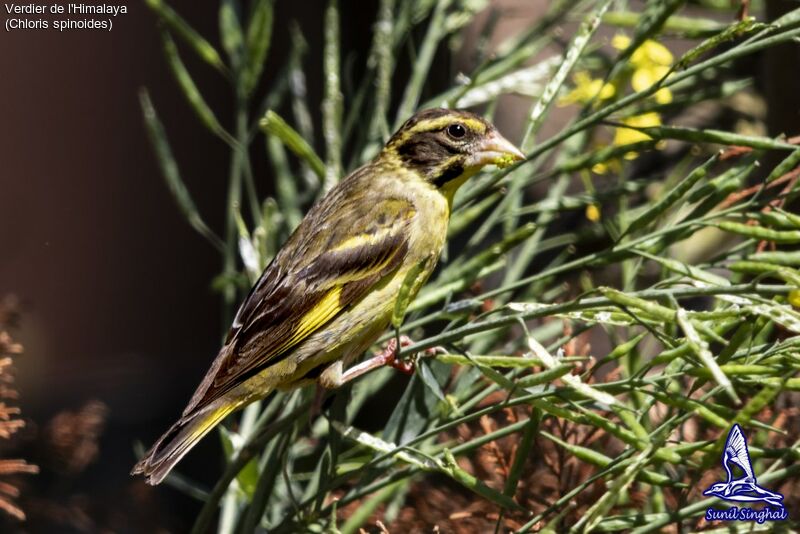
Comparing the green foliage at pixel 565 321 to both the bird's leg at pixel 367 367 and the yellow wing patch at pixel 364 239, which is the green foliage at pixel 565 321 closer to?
the bird's leg at pixel 367 367

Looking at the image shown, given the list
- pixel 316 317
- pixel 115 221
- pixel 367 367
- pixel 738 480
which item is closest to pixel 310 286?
pixel 316 317

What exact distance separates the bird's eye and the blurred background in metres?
0.83

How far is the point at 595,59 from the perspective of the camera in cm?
256

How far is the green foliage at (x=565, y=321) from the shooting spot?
1.38 meters

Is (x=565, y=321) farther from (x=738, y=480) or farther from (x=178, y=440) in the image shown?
(x=178, y=440)

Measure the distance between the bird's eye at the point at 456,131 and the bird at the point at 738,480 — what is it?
89cm

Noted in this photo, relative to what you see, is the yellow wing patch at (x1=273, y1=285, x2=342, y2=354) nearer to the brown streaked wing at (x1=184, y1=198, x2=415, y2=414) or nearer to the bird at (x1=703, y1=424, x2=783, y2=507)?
the brown streaked wing at (x1=184, y1=198, x2=415, y2=414)

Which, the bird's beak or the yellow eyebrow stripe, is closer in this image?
the bird's beak

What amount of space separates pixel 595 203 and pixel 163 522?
127cm

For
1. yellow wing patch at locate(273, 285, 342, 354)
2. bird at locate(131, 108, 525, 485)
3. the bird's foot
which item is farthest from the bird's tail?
the bird's foot

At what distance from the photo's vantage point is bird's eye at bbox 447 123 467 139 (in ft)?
7.07

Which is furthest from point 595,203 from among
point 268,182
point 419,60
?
point 268,182

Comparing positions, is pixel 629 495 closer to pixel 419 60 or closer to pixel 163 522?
pixel 419 60

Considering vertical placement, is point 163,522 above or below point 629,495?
below
